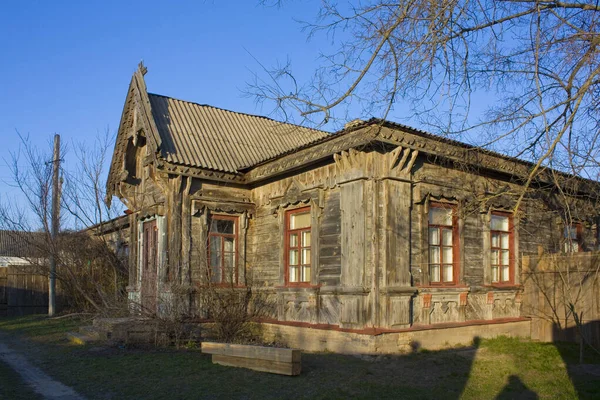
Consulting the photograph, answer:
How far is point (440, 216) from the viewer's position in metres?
12.1

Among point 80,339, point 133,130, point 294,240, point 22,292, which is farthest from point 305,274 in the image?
point 22,292

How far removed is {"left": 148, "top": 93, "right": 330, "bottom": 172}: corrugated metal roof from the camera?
14.0m

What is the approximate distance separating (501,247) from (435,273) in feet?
8.78

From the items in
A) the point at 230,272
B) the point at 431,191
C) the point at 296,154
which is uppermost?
the point at 296,154

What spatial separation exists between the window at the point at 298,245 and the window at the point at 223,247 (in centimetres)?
166

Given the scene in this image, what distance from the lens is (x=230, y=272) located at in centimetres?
1337

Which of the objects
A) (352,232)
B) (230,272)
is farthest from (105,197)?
(352,232)

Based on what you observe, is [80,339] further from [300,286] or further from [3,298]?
[3,298]

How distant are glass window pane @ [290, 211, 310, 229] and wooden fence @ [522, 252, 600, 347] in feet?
17.8

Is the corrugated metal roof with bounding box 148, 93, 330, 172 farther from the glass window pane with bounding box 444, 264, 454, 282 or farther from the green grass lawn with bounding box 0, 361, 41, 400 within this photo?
the green grass lawn with bounding box 0, 361, 41, 400

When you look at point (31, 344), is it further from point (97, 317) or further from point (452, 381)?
point (452, 381)

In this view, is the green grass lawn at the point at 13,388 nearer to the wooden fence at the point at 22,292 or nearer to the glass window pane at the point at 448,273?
the glass window pane at the point at 448,273

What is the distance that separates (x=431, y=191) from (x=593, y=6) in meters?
5.62

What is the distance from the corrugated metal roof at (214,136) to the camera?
14.0 m
